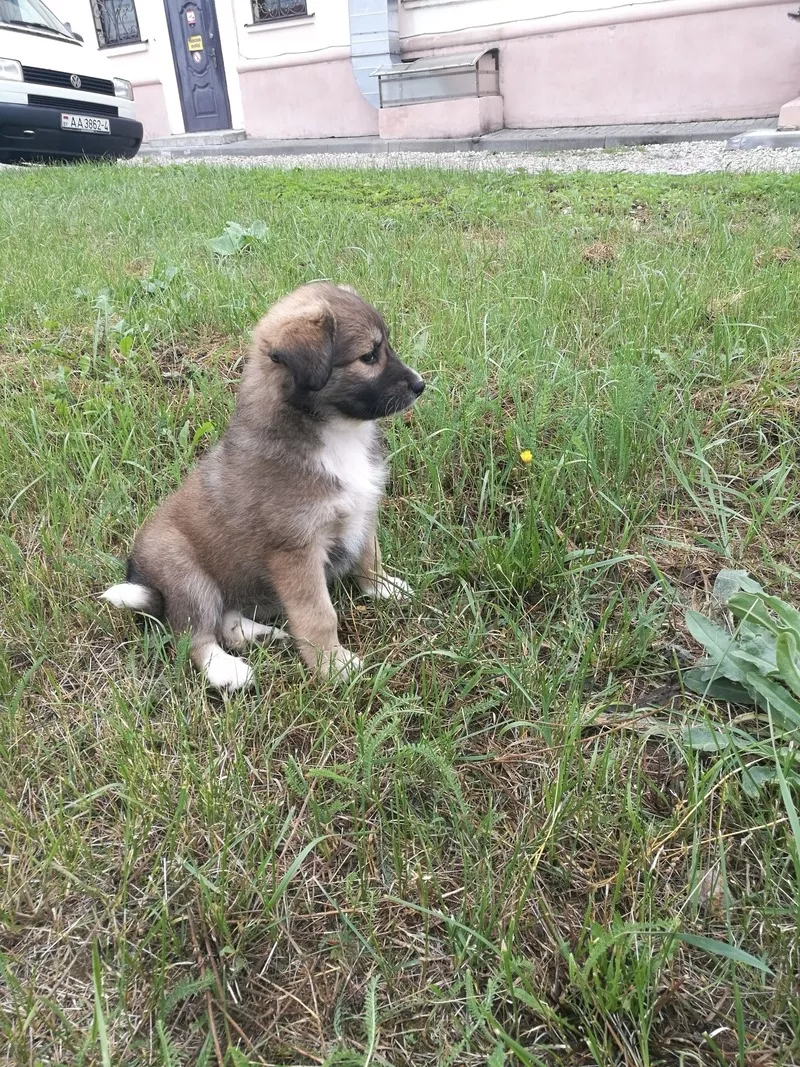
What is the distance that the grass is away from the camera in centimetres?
130

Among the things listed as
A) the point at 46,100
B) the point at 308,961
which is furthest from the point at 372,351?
the point at 46,100

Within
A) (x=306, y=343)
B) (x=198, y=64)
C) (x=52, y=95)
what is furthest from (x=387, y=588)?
(x=198, y=64)

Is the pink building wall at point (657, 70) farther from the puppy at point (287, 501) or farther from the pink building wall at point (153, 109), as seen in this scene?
the puppy at point (287, 501)

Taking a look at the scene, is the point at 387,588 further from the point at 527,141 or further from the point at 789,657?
the point at 527,141

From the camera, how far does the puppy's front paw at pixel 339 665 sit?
2002mm

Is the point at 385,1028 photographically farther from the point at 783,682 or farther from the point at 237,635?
the point at 237,635

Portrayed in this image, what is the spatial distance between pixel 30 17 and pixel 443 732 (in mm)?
12483

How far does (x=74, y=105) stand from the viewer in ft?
33.6

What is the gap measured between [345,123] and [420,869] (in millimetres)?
15443

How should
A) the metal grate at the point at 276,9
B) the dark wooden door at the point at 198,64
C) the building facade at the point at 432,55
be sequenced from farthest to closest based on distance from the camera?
1. the dark wooden door at the point at 198,64
2. the metal grate at the point at 276,9
3. the building facade at the point at 432,55

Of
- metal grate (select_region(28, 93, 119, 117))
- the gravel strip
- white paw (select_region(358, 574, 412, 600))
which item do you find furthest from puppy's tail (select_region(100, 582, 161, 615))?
metal grate (select_region(28, 93, 119, 117))

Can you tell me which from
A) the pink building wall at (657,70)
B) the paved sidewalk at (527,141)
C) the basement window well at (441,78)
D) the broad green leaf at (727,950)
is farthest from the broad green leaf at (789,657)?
the basement window well at (441,78)

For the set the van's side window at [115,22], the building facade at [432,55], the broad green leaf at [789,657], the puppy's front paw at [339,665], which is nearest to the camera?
the broad green leaf at [789,657]

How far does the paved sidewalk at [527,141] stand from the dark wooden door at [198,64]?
197 centimetres
